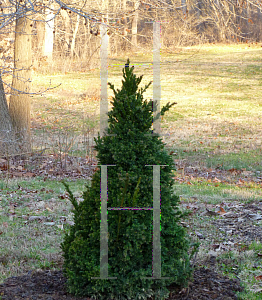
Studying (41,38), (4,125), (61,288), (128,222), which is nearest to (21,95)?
(4,125)

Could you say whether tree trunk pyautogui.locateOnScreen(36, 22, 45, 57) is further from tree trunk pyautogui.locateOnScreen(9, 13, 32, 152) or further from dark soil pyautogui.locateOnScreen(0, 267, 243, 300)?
dark soil pyautogui.locateOnScreen(0, 267, 243, 300)

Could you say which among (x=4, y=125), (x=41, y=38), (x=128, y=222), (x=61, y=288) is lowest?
(x=61, y=288)

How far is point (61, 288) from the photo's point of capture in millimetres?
3018

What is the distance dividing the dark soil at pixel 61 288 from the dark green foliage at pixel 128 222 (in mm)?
155

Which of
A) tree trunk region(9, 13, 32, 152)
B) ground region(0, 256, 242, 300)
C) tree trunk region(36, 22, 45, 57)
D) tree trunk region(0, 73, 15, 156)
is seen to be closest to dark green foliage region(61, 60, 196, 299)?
ground region(0, 256, 242, 300)

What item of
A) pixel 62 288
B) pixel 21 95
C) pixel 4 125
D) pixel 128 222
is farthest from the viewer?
pixel 21 95

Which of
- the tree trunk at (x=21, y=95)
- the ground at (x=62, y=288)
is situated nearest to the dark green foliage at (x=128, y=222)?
the ground at (x=62, y=288)

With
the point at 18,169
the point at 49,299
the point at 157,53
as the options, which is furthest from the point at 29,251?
the point at 18,169

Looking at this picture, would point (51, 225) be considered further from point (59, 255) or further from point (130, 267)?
point (130, 267)

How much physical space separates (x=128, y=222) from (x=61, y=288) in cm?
93

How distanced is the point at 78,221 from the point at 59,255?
1.48 meters

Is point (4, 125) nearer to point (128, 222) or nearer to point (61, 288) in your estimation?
point (61, 288)

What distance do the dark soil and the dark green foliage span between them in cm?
16

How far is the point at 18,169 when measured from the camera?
367 inches
